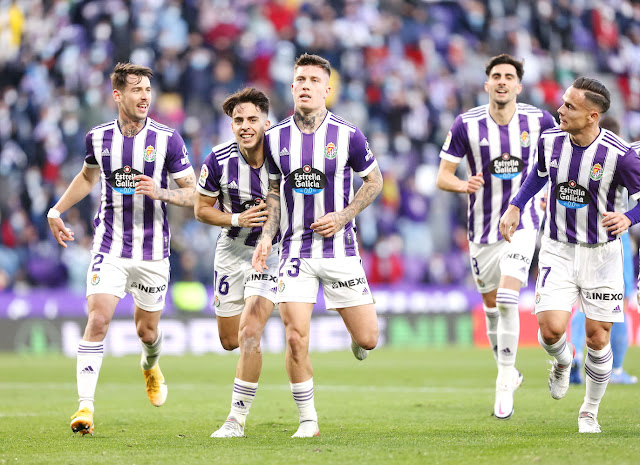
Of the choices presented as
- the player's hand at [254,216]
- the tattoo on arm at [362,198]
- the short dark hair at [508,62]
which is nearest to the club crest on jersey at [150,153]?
the player's hand at [254,216]

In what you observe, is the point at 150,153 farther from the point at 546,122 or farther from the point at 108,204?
the point at 546,122

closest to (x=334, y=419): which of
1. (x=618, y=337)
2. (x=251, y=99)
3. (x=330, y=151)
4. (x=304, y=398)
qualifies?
(x=304, y=398)

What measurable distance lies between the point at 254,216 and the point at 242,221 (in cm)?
12

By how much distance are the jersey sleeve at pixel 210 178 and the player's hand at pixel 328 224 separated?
980mm

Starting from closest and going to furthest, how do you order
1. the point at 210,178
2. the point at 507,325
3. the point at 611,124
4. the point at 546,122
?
the point at 210,178
the point at 507,325
the point at 546,122
the point at 611,124

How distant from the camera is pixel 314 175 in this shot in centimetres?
A: 691

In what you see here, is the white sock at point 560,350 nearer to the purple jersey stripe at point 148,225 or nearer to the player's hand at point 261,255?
the player's hand at point 261,255

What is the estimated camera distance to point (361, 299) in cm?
692

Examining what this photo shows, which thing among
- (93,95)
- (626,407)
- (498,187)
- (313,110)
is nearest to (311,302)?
(313,110)

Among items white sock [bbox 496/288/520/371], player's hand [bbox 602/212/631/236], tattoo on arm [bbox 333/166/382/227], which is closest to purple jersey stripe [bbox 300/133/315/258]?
tattoo on arm [bbox 333/166/382/227]

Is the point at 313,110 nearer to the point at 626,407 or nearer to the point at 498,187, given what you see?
the point at 498,187

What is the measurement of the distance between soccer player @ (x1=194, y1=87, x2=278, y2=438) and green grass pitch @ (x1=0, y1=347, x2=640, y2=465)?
49 cm

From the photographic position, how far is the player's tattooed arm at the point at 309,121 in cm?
700

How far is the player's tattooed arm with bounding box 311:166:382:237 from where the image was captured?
22.2ft
